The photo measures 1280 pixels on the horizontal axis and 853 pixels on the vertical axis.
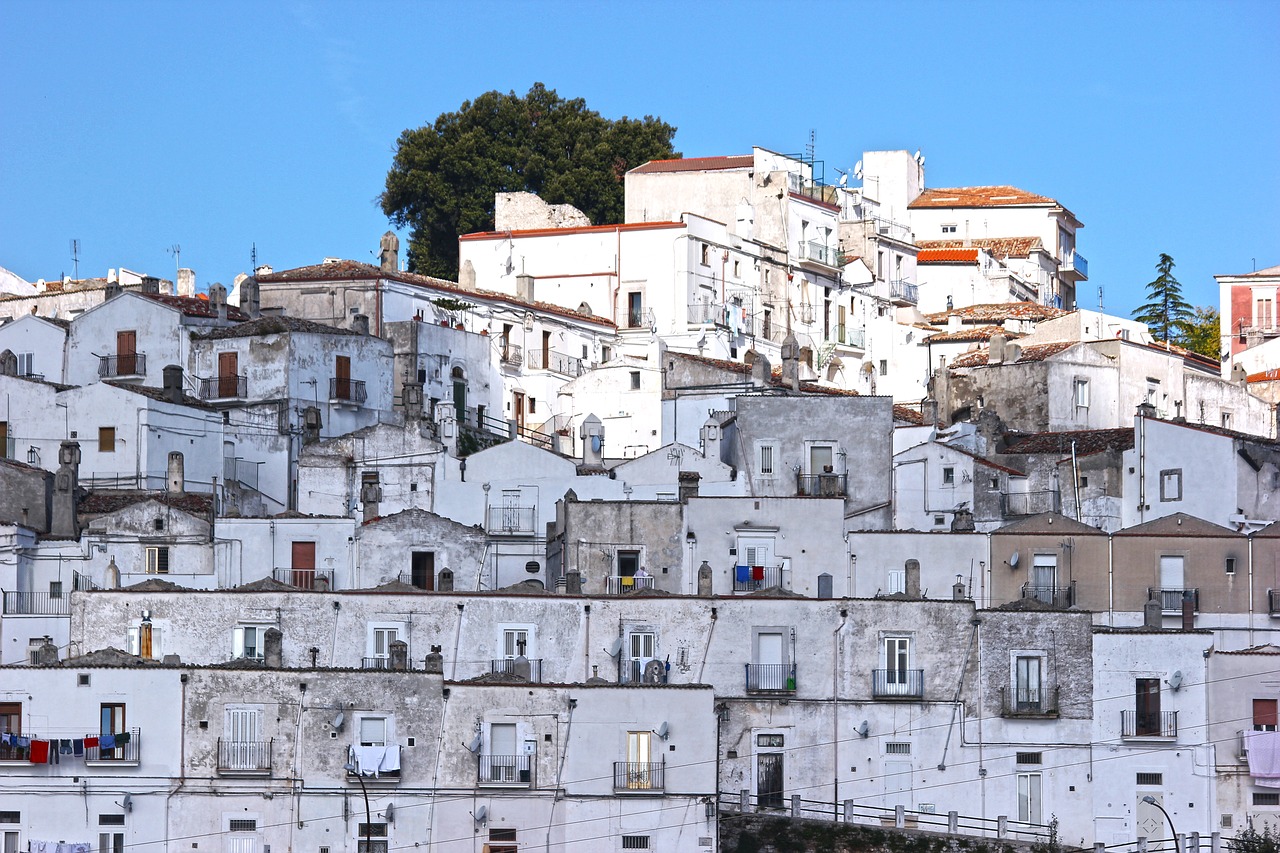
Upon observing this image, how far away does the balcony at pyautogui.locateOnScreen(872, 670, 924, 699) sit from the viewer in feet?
194

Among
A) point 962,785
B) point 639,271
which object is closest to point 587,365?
point 639,271

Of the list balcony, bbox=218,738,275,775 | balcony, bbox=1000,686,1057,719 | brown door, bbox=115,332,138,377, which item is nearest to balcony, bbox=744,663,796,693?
balcony, bbox=1000,686,1057,719

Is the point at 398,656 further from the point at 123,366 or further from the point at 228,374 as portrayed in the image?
the point at 123,366

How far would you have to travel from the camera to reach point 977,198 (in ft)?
389

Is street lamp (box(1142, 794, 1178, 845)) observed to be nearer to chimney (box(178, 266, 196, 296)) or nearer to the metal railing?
the metal railing

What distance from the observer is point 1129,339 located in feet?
307

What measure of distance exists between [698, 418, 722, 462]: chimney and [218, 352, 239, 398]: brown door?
14.7 m

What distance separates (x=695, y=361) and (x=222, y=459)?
1639 centimetres

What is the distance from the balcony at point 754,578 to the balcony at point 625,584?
2.13 m

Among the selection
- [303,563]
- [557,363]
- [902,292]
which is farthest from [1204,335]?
[303,563]

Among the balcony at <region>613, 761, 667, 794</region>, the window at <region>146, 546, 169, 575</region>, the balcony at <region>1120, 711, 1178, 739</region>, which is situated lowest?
the balcony at <region>613, 761, 667, 794</region>

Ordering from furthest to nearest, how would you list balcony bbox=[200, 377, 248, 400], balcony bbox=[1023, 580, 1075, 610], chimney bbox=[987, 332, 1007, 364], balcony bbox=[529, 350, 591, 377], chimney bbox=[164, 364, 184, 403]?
balcony bbox=[529, 350, 591, 377] < chimney bbox=[987, 332, 1007, 364] < balcony bbox=[200, 377, 248, 400] < chimney bbox=[164, 364, 184, 403] < balcony bbox=[1023, 580, 1075, 610]

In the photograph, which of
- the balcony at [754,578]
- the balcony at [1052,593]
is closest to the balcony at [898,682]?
the balcony at [754,578]

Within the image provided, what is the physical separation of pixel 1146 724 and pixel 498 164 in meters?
52.8
